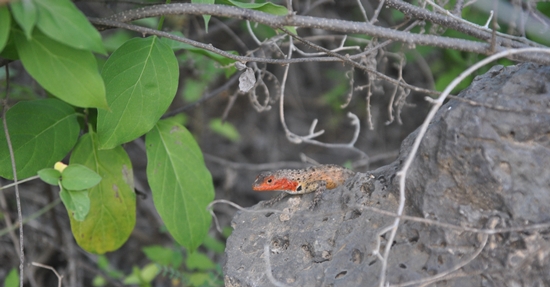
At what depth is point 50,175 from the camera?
2729mm

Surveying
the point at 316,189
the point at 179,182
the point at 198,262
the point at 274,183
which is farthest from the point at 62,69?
the point at 198,262

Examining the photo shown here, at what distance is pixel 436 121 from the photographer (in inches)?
101

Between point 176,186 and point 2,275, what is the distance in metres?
3.47

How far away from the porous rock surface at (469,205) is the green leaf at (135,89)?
1.06 metres

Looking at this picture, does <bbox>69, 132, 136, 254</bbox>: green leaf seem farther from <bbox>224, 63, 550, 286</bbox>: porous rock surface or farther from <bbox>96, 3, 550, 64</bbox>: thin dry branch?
<bbox>96, 3, 550, 64</bbox>: thin dry branch

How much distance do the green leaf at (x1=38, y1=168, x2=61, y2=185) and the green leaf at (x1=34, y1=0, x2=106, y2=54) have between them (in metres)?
0.90

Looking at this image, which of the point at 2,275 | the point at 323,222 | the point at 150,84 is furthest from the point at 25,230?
the point at 323,222

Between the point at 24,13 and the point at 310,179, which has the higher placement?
the point at 24,13

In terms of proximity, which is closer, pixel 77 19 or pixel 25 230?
pixel 77 19

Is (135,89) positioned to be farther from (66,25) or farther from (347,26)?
(347,26)

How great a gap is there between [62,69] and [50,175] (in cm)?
72

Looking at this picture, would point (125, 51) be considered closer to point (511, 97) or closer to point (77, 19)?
point (77, 19)

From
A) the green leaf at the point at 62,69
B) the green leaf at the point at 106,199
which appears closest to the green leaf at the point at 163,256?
the green leaf at the point at 106,199

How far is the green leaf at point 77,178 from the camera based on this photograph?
9.03 ft
